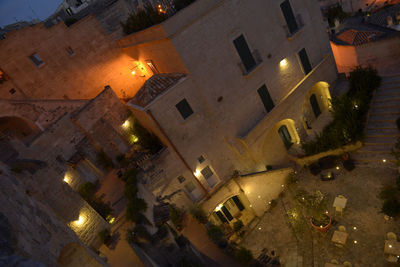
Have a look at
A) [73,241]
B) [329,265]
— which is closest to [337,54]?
[329,265]

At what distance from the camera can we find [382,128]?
15578mm

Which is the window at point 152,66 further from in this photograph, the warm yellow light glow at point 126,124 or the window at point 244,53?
the window at point 244,53

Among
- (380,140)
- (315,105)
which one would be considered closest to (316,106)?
(315,105)

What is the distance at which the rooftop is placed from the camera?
45.9 ft

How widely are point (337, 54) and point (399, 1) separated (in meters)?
11.8

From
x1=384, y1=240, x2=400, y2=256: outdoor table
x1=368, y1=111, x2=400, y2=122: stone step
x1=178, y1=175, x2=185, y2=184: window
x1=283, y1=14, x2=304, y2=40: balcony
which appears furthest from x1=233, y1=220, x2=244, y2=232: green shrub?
x1=283, y1=14, x2=304, y2=40: balcony

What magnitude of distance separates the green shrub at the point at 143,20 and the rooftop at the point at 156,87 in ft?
10.7

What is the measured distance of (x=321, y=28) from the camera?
1888cm

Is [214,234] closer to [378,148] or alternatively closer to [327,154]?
[327,154]

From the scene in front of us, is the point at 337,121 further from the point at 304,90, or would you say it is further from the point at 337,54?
the point at 337,54

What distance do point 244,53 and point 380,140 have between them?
9753mm

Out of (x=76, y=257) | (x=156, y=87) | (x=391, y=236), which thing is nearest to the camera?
(x=76, y=257)

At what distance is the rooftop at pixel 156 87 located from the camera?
14002 millimetres

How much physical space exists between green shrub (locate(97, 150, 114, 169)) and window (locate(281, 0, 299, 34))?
1508cm
